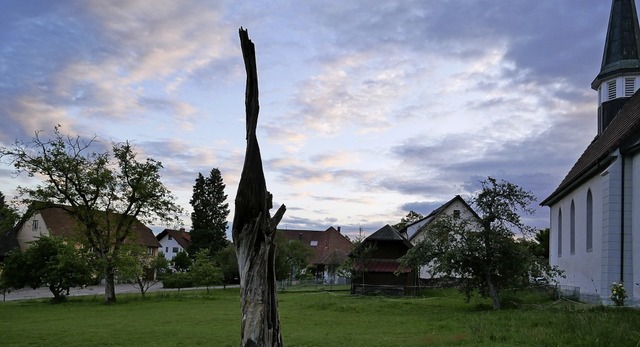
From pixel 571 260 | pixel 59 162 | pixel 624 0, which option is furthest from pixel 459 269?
pixel 59 162

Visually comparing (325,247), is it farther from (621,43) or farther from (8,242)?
(621,43)

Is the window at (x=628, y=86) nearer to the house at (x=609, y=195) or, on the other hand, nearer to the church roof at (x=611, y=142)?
the house at (x=609, y=195)

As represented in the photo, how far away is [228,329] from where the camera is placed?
738 inches

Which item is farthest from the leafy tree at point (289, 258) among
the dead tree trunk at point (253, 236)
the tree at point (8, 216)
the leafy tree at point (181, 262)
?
the dead tree trunk at point (253, 236)

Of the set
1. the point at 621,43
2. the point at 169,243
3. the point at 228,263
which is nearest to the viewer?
the point at 621,43

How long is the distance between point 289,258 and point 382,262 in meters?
13.2

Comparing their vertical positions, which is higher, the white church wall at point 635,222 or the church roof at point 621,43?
the church roof at point 621,43

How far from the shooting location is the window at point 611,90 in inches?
1281

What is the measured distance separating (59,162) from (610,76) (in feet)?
106

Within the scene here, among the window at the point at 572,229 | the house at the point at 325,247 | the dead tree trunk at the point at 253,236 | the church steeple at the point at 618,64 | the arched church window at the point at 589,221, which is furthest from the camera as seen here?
the house at the point at 325,247

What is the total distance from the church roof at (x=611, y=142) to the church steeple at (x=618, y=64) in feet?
4.29

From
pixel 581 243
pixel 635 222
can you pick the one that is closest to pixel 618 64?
pixel 581 243

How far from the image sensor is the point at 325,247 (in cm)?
7319

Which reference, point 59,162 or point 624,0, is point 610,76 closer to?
point 624,0
